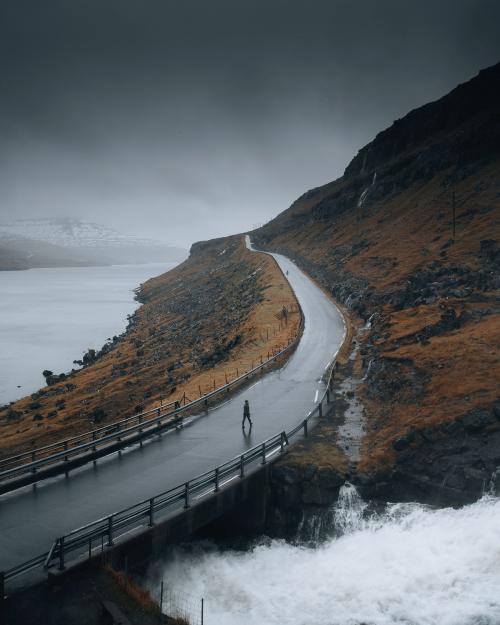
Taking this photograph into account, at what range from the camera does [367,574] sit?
1568cm

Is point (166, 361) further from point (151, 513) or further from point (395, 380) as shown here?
point (151, 513)

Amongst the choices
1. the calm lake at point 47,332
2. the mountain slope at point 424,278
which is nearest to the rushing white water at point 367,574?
the mountain slope at point 424,278

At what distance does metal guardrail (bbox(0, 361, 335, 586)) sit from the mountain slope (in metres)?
4.38

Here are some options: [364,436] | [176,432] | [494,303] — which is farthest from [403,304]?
[176,432]

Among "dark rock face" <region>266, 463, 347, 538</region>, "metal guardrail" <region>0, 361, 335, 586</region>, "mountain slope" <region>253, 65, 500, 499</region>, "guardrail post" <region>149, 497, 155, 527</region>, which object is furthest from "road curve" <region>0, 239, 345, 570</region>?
"mountain slope" <region>253, 65, 500, 499</region>

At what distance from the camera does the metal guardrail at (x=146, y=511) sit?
13.1m

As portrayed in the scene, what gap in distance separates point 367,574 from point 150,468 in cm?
941

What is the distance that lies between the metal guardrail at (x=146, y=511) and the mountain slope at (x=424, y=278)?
14.4ft

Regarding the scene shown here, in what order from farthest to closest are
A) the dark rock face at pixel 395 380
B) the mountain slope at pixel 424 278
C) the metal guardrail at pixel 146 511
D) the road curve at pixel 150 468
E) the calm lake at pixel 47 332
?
the calm lake at pixel 47 332
the dark rock face at pixel 395 380
the mountain slope at pixel 424 278
the road curve at pixel 150 468
the metal guardrail at pixel 146 511

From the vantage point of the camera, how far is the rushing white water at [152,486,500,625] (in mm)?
14117

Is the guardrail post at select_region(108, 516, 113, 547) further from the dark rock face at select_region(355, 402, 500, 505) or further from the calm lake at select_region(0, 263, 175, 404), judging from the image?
the calm lake at select_region(0, 263, 175, 404)

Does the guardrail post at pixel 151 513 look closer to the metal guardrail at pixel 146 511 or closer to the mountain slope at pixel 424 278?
the metal guardrail at pixel 146 511

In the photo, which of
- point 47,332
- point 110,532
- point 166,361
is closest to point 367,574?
point 110,532

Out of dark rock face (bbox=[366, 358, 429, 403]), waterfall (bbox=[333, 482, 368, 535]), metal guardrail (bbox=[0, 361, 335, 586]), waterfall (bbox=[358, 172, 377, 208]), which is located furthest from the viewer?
waterfall (bbox=[358, 172, 377, 208])
